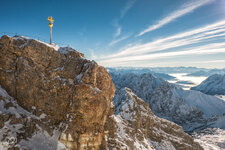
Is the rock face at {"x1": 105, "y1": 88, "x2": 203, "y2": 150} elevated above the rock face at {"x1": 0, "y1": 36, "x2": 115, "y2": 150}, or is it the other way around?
the rock face at {"x1": 0, "y1": 36, "x2": 115, "y2": 150}

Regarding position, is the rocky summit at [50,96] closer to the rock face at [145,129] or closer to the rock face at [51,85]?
the rock face at [51,85]

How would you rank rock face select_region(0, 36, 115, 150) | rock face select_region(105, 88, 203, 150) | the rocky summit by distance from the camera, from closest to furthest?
the rocky summit
rock face select_region(0, 36, 115, 150)
rock face select_region(105, 88, 203, 150)

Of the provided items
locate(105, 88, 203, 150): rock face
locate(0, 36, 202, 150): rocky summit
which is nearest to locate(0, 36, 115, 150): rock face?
locate(0, 36, 202, 150): rocky summit

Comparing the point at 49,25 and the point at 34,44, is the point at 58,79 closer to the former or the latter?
the point at 34,44

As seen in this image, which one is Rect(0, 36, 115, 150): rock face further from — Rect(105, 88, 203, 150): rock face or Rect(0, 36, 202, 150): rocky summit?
Rect(105, 88, 203, 150): rock face

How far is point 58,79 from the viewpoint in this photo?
923 inches

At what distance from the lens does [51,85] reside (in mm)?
23328

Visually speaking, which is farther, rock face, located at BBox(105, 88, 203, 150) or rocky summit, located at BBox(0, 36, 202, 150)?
rock face, located at BBox(105, 88, 203, 150)

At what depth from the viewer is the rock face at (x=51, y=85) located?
21.9 m

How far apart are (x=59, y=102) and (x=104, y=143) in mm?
12474

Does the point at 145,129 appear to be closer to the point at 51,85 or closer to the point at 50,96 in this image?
the point at 50,96

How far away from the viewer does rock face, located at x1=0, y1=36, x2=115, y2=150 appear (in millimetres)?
21875

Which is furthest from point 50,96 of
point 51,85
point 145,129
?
point 145,129

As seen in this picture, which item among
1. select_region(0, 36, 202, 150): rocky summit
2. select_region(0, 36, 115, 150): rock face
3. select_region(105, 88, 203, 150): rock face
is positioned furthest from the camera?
select_region(105, 88, 203, 150): rock face
